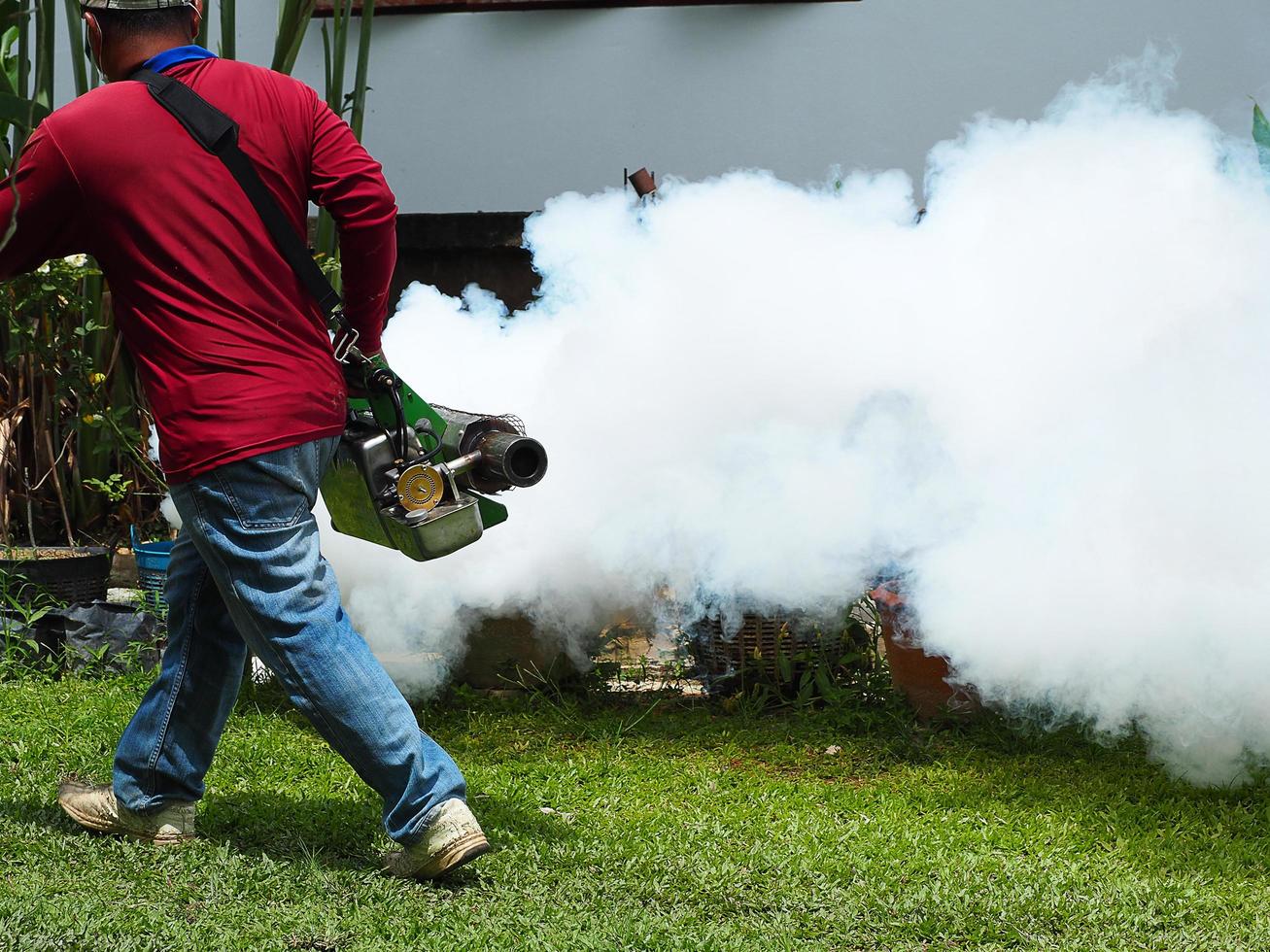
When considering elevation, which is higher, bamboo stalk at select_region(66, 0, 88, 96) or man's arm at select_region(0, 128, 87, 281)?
bamboo stalk at select_region(66, 0, 88, 96)

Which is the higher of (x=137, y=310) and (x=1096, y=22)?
(x=1096, y=22)

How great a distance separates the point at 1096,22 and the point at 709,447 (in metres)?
3.05

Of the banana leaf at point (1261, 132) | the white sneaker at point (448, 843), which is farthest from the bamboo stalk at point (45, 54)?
the banana leaf at point (1261, 132)

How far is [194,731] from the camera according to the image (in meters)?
3.37

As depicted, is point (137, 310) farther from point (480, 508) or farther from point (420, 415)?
point (480, 508)

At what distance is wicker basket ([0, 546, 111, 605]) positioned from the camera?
5.41 meters

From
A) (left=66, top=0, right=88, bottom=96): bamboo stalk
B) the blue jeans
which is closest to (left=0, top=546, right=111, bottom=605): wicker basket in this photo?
(left=66, top=0, right=88, bottom=96): bamboo stalk

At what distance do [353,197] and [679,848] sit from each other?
1715mm

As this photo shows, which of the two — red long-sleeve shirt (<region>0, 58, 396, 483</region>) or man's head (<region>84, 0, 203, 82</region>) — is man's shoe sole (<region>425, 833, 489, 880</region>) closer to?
red long-sleeve shirt (<region>0, 58, 396, 483</region>)

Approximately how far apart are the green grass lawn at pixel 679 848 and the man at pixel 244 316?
0.98 feet

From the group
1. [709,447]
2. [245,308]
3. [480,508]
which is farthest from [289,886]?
Result: [709,447]

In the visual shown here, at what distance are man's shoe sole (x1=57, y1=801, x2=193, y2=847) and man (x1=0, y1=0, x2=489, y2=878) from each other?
62 cm


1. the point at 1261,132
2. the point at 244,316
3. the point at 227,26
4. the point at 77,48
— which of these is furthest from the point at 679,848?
the point at 77,48

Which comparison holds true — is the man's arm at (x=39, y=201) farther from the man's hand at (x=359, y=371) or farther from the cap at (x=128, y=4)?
the man's hand at (x=359, y=371)
